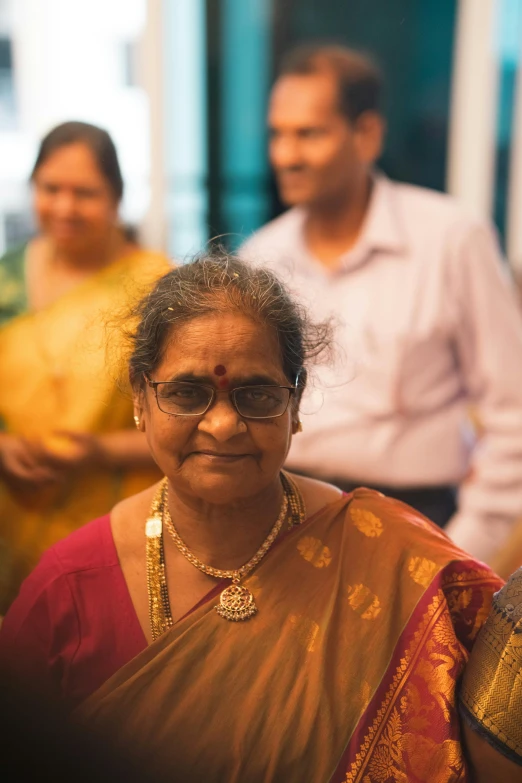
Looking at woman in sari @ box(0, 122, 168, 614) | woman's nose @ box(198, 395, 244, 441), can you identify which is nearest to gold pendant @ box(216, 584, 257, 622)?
woman's nose @ box(198, 395, 244, 441)

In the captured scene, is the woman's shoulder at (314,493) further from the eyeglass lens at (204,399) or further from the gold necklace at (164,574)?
the eyeglass lens at (204,399)

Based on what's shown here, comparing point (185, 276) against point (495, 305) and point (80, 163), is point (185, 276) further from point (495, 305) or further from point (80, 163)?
point (495, 305)

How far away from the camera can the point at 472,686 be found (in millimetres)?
1344

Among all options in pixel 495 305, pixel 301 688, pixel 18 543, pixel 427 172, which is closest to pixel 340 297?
pixel 495 305

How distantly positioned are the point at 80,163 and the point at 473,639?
115 cm

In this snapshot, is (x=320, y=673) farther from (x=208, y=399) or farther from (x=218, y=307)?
(x=218, y=307)

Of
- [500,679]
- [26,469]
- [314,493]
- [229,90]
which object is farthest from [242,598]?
[229,90]

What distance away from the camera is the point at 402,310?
2.53 m

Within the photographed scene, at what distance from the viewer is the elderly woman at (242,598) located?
1.32 metres

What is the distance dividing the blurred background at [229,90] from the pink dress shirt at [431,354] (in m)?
0.42

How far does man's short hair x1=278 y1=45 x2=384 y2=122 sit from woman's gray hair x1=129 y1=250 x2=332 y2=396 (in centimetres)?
129

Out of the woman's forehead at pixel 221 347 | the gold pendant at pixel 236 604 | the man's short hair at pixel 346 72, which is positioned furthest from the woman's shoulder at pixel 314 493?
the man's short hair at pixel 346 72

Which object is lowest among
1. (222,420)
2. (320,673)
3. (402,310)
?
(320,673)

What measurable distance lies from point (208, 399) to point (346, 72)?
63.9 inches
